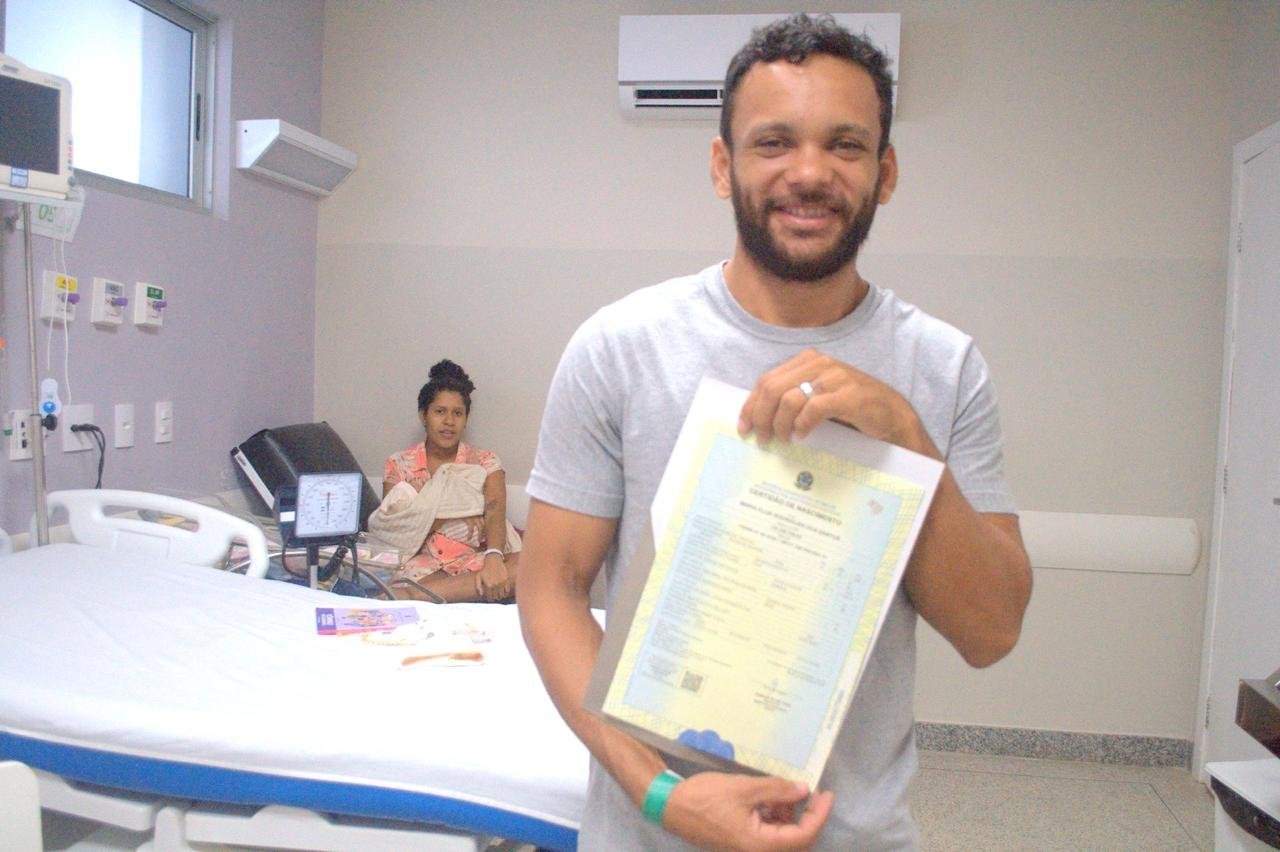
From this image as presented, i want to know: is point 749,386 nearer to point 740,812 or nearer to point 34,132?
point 740,812

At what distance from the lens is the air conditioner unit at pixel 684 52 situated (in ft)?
11.6

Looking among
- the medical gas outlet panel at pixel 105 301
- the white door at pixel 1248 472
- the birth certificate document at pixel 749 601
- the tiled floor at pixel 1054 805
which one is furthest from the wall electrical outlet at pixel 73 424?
the white door at pixel 1248 472

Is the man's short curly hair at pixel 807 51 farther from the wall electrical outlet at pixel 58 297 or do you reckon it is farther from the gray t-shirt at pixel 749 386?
the wall electrical outlet at pixel 58 297

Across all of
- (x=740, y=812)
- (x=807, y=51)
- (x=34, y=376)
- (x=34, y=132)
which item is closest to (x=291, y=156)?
(x=34, y=132)

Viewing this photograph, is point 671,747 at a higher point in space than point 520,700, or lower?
higher

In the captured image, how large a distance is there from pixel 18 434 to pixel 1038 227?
11.3ft

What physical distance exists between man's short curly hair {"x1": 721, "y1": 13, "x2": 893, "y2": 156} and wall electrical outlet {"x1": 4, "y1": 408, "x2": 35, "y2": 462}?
233cm

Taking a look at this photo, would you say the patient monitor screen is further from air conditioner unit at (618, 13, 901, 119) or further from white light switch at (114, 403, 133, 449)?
air conditioner unit at (618, 13, 901, 119)

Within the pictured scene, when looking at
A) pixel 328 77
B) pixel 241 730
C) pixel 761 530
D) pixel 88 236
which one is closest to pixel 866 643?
pixel 761 530

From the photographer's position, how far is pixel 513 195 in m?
3.88

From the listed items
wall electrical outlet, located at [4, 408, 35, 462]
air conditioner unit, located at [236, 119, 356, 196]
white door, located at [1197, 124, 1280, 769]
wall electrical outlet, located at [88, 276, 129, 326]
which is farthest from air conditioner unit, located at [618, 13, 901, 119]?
wall electrical outlet, located at [4, 408, 35, 462]

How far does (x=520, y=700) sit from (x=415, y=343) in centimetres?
245

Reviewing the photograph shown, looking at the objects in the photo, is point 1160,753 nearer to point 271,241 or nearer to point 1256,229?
point 1256,229

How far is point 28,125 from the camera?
2277mm
